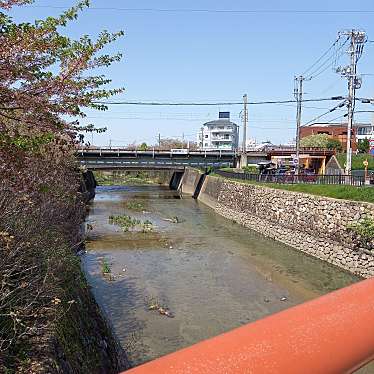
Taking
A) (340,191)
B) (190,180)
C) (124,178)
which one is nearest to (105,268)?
(340,191)

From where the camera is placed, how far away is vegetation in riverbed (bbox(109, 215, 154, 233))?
25.0m

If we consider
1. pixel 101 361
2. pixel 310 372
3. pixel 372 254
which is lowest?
pixel 372 254

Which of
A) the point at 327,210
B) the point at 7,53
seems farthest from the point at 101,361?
the point at 327,210

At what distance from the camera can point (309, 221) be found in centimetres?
1941

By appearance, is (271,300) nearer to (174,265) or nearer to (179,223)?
(174,265)

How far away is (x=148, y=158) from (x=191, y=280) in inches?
1210

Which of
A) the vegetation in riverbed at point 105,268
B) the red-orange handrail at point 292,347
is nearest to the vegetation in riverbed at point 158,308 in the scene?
the vegetation in riverbed at point 105,268

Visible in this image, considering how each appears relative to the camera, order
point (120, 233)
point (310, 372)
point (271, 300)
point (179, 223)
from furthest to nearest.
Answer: point (179, 223)
point (120, 233)
point (271, 300)
point (310, 372)

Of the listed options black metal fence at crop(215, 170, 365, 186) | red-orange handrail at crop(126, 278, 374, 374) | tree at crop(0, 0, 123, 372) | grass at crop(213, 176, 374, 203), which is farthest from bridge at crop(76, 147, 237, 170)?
red-orange handrail at crop(126, 278, 374, 374)

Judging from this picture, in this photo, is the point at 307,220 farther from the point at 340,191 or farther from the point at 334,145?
the point at 334,145

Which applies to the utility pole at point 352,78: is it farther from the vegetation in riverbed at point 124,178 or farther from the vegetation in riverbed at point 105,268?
the vegetation in riverbed at point 124,178

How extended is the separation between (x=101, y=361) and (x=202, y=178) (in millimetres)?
41418

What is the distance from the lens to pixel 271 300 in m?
12.7

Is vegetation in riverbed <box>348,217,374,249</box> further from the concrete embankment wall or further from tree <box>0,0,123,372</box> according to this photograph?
the concrete embankment wall
